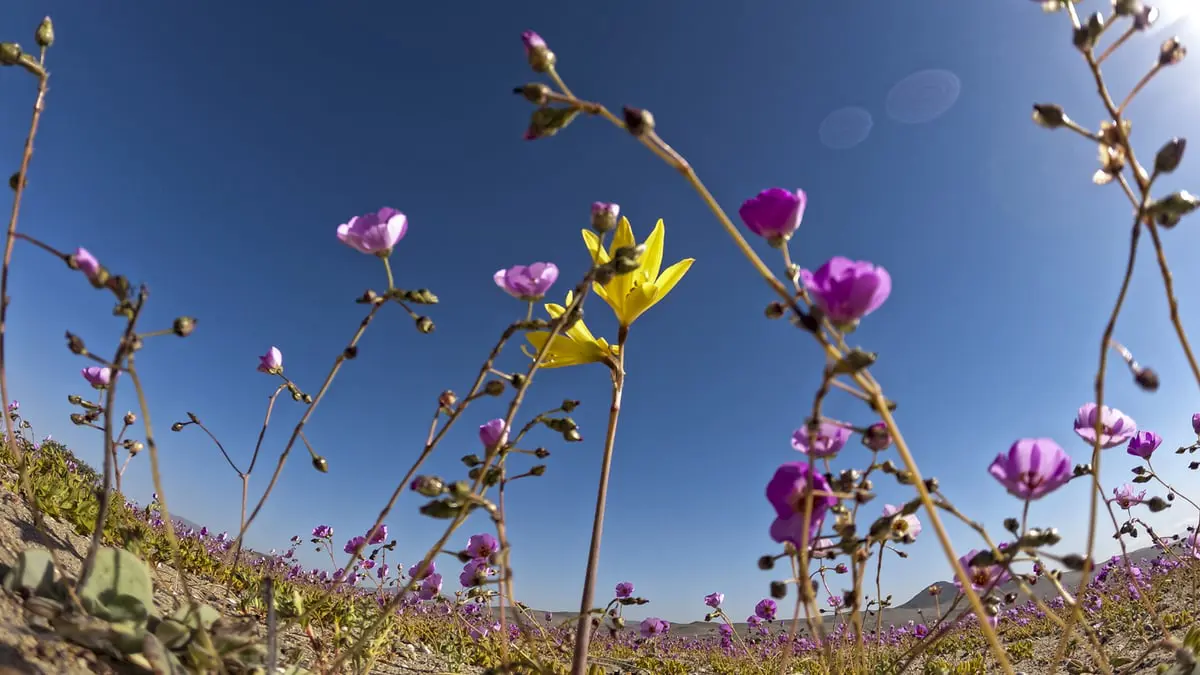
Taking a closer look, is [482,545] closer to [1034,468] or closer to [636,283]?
[636,283]

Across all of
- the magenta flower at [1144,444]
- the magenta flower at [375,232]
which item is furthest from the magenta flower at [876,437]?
the magenta flower at [1144,444]

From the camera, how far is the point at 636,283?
1831 millimetres

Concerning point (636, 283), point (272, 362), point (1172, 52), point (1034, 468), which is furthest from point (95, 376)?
point (1172, 52)

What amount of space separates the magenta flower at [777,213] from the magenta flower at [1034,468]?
1.90ft

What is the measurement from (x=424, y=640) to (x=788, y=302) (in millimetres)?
3877

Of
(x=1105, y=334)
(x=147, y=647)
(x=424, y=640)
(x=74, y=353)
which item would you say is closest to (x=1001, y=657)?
(x=1105, y=334)

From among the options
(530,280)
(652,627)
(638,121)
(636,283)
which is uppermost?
(636,283)

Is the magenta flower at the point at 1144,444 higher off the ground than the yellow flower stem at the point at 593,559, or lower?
higher

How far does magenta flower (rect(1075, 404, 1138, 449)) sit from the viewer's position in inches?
66.3

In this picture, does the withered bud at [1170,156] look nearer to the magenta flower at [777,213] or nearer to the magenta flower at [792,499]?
the magenta flower at [777,213]

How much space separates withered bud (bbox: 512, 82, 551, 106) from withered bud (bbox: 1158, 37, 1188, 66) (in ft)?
3.40

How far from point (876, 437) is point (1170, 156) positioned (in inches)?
24.3

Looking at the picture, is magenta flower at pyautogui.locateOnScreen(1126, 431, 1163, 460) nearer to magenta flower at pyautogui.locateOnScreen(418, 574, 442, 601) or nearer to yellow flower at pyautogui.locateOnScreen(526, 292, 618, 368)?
yellow flower at pyautogui.locateOnScreen(526, 292, 618, 368)

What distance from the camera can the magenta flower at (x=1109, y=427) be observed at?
1.68m
